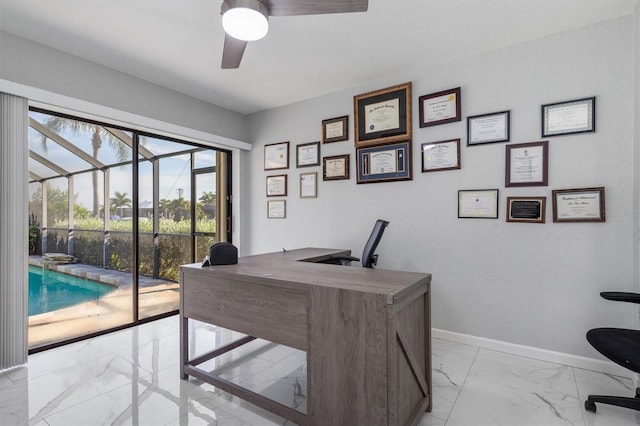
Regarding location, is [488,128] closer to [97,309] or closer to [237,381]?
[237,381]

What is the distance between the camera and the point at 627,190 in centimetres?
217

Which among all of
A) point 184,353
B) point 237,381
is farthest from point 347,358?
point 184,353

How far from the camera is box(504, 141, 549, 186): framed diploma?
95.4 inches

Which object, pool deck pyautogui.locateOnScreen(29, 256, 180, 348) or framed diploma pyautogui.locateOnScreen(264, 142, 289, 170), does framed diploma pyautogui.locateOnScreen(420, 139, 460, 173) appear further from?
pool deck pyautogui.locateOnScreen(29, 256, 180, 348)

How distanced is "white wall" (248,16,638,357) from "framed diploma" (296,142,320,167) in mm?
402

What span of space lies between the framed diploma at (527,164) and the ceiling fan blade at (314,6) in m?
1.78

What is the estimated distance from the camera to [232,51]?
6.69 ft

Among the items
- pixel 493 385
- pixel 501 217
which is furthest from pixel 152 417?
pixel 501 217

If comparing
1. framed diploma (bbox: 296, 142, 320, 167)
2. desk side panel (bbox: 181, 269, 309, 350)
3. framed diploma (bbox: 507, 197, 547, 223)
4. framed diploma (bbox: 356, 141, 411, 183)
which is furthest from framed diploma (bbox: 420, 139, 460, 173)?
desk side panel (bbox: 181, 269, 309, 350)

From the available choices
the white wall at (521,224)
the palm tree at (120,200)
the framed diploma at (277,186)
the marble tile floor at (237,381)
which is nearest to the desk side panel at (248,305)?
the marble tile floor at (237,381)

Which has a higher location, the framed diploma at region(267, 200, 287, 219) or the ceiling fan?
the ceiling fan

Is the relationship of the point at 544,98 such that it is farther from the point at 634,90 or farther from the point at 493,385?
the point at 493,385

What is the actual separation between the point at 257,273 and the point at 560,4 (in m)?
2.72

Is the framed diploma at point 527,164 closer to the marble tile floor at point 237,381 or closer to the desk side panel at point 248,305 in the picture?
the marble tile floor at point 237,381
